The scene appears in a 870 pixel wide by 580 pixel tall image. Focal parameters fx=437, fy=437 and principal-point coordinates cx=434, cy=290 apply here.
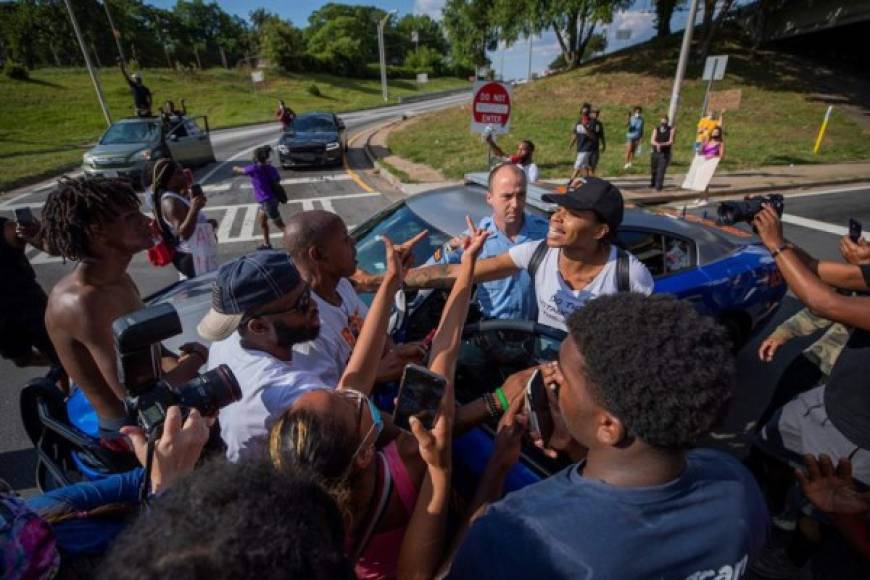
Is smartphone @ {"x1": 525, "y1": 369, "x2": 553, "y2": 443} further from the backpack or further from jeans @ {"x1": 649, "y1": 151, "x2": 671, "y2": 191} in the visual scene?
jeans @ {"x1": 649, "y1": 151, "x2": 671, "y2": 191}

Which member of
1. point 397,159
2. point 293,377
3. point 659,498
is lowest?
point 397,159

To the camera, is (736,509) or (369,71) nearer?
(736,509)

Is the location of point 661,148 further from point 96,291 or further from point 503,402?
point 96,291

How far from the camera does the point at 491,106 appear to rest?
7.42 m

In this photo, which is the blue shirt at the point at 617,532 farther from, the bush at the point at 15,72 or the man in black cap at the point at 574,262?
the bush at the point at 15,72

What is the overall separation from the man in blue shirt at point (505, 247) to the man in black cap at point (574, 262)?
0.18m

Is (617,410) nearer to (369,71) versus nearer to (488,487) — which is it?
(488,487)

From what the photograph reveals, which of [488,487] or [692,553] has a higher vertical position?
[692,553]

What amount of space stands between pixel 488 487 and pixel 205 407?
0.98m

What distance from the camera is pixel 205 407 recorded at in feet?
4.66

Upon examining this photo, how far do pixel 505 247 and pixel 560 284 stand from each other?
1.99 ft

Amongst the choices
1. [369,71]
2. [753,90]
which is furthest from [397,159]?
[369,71]

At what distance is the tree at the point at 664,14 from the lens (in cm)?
2868

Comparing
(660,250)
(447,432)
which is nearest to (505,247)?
(660,250)
